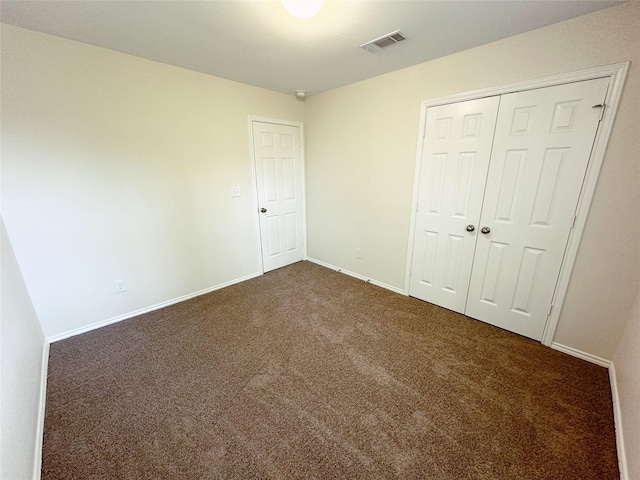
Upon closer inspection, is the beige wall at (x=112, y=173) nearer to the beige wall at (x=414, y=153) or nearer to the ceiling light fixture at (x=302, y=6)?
the beige wall at (x=414, y=153)

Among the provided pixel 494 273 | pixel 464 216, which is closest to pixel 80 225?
pixel 464 216

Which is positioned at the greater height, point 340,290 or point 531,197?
point 531,197

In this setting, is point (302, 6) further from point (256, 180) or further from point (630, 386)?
point (630, 386)

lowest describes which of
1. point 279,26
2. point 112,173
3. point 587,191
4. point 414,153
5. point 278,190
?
point 278,190

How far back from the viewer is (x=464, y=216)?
7.89ft

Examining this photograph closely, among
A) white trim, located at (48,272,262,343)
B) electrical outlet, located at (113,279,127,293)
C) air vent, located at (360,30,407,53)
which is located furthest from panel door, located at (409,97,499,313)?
electrical outlet, located at (113,279,127,293)

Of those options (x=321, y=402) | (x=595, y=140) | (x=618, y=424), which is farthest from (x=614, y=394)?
(x=321, y=402)

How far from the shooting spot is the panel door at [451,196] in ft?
7.27

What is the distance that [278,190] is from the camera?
141 inches

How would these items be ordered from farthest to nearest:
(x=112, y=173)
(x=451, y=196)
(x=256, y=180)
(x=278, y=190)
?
(x=278, y=190), (x=256, y=180), (x=451, y=196), (x=112, y=173)

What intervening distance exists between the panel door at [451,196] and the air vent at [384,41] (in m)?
0.73

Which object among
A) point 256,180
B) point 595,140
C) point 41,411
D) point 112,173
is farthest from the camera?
point 256,180

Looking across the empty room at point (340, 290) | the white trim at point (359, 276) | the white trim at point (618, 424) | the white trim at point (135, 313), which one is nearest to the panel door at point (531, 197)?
the empty room at point (340, 290)

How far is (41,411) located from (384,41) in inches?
135
